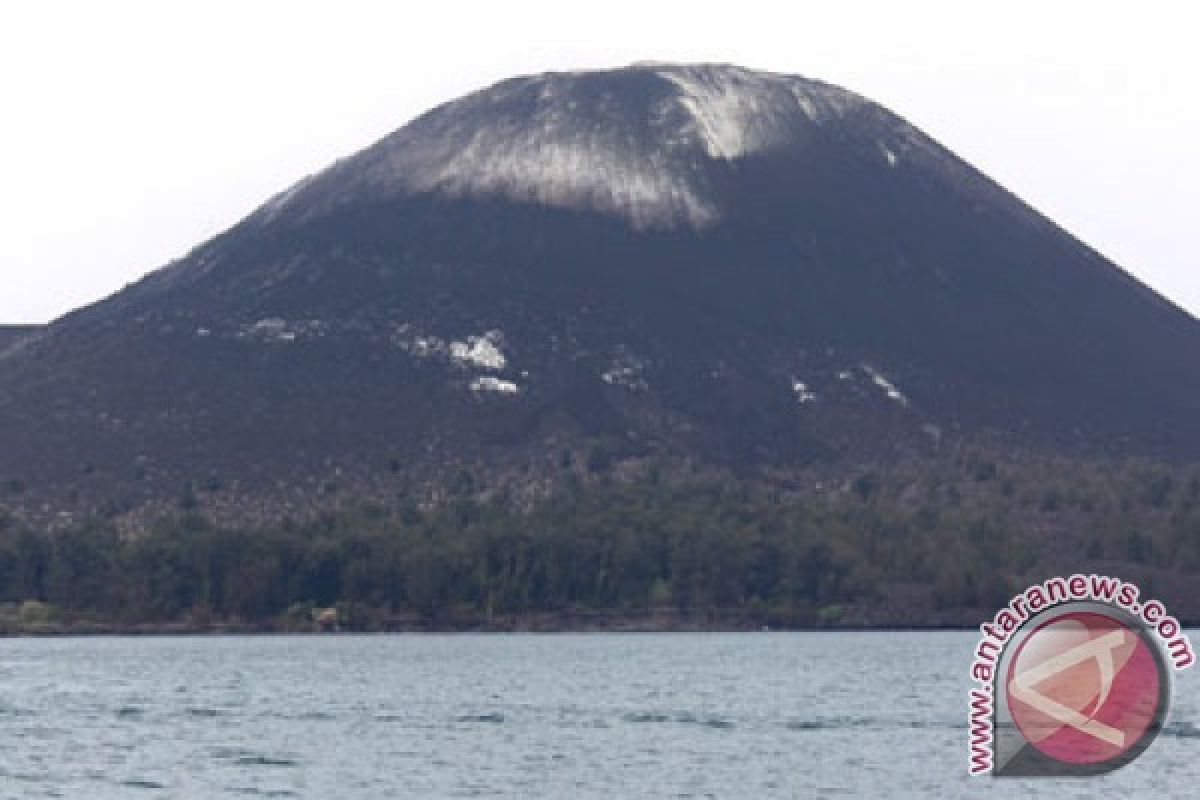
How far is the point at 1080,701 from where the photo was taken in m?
112

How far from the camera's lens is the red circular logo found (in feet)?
315

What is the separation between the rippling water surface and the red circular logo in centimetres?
234

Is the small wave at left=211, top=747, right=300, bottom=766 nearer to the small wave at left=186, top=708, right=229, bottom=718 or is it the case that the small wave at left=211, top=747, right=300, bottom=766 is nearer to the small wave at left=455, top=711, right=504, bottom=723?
the small wave at left=455, top=711, right=504, bottom=723

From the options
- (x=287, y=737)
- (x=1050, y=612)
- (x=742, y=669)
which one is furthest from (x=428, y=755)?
(x=742, y=669)

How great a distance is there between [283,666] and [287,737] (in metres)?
62.6

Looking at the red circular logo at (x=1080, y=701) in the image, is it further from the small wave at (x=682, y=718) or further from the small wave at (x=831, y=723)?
the small wave at (x=682, y=718)

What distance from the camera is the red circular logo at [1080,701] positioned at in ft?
315

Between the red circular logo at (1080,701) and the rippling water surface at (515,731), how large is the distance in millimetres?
2336

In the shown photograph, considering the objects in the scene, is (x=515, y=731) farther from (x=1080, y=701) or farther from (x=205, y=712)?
(x=1080, y=701)

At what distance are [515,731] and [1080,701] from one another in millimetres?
26422

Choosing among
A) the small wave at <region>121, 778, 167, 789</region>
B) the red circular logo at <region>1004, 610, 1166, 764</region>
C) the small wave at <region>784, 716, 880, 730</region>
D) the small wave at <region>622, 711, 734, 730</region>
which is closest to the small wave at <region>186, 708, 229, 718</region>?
the small wave at <region>622, 711, 734, 730</region>

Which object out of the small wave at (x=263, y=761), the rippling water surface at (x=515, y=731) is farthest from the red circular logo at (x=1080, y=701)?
the small wave at (x=263, y=761)

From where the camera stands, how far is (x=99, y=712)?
12094 centimetres

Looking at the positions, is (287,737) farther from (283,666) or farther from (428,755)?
(283,666)
